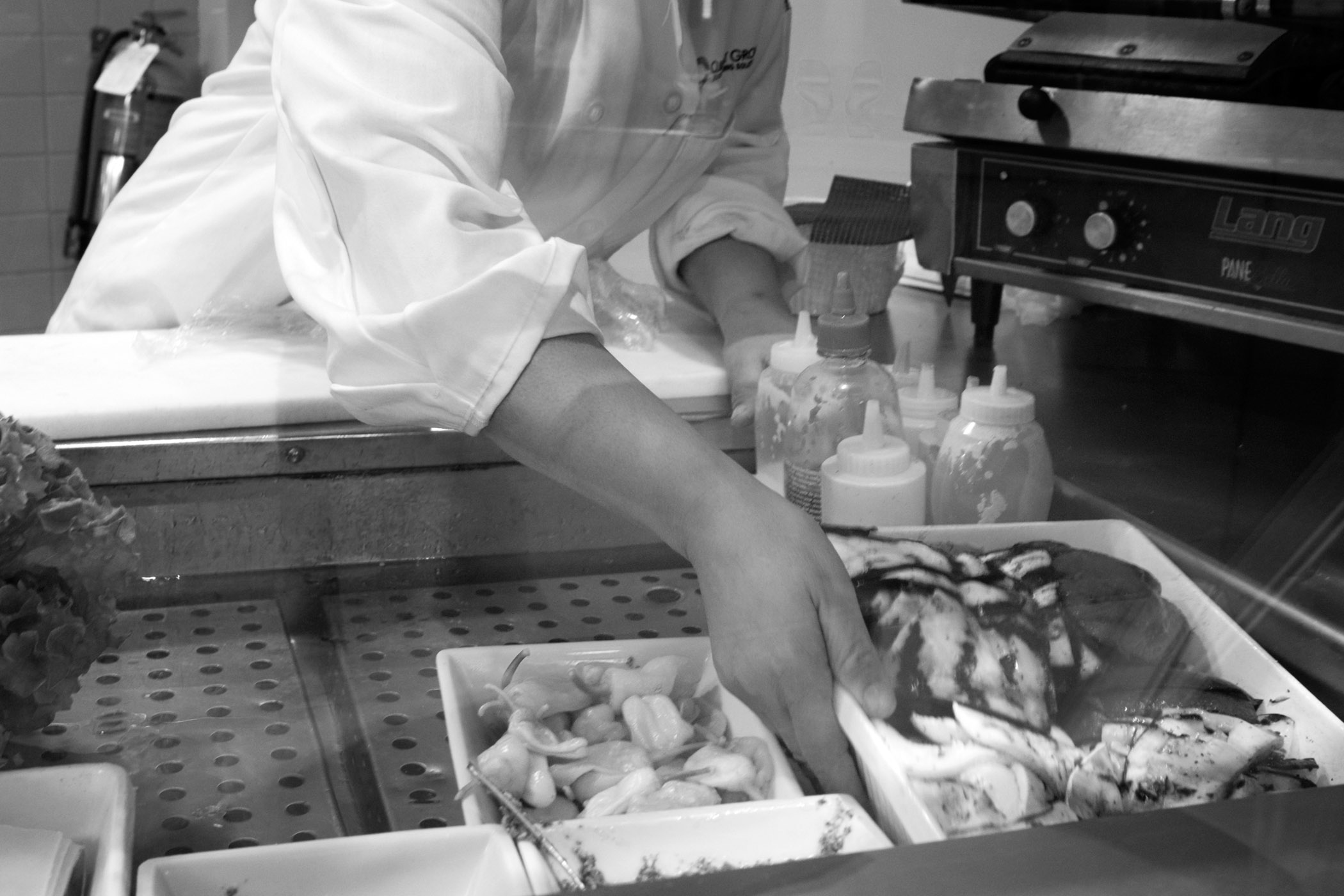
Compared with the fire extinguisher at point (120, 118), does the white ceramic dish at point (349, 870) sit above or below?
below

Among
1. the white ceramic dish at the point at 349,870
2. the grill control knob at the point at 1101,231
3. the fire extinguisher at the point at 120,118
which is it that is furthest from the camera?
the fire extinguisher at the point at 120,118

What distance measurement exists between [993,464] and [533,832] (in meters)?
0.36

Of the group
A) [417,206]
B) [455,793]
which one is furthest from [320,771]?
[417,206]

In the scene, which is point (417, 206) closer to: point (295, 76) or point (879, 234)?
point (295, 76)

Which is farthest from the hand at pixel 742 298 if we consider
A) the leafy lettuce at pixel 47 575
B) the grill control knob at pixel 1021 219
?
the leafy lettuce at pixel 47 575

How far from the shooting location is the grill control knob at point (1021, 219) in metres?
0.99

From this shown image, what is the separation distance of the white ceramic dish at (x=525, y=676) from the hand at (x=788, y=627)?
0.05 feet

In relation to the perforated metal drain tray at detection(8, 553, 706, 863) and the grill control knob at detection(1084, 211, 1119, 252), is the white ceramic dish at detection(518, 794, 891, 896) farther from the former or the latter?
the grill control knob at detection(1084, 211, 1119, 252)

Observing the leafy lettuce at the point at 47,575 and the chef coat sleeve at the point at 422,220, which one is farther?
the chef coat sleeve at the point at 422,220

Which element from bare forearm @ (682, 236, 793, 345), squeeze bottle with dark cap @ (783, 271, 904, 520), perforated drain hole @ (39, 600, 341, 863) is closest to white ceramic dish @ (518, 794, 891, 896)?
perforated drain hole @ (39, 600, 341, 863)

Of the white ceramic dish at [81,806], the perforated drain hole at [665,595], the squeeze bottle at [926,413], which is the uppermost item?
the squeeze bottle at [926,413]

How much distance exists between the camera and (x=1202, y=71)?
729 millimetres

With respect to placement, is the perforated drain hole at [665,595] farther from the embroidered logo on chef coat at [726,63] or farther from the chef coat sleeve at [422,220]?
the embroidered logo on chef coat at [726,63]

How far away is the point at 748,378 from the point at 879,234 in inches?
9.7
